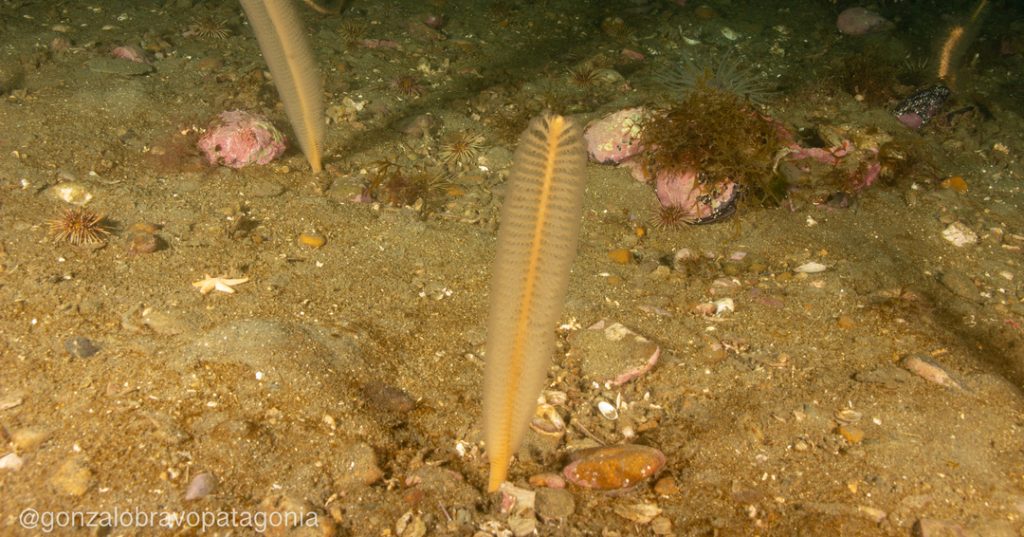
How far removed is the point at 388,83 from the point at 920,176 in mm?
4969

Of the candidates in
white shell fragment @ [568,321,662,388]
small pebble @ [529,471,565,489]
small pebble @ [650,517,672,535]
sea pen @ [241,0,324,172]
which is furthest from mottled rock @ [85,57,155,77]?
small pebble @ [650,517,672,535]

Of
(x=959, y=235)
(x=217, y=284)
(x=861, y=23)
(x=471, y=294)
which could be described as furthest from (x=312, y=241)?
(x=861, y=23)

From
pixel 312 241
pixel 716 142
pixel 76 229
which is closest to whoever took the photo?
pixel 76 229

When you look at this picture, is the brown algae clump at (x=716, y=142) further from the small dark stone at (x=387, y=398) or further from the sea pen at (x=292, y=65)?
the small dark stone at (x=387, y=398)

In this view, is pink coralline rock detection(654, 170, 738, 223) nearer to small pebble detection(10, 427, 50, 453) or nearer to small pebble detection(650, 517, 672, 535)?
small pebble detection(650, 517, 672, 535)

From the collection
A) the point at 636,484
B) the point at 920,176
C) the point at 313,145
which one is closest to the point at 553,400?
the point at 636,484

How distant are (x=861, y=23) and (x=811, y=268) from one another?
4881 millimetres

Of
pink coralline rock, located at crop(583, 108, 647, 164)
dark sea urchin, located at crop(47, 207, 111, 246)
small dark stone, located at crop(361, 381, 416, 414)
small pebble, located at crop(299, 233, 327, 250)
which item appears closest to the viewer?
small dark stone, located at crop(361, 381, 416, 414)

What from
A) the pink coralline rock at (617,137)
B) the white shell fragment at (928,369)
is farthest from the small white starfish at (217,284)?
the white shell fragment at (928,369)

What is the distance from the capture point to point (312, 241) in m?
4.12

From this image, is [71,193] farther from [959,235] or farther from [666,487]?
[959,235]

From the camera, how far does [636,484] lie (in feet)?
8.88

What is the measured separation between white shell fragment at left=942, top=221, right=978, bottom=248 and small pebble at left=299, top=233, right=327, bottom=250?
15.0 ft

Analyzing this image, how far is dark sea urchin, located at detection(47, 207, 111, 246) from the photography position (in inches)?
148
